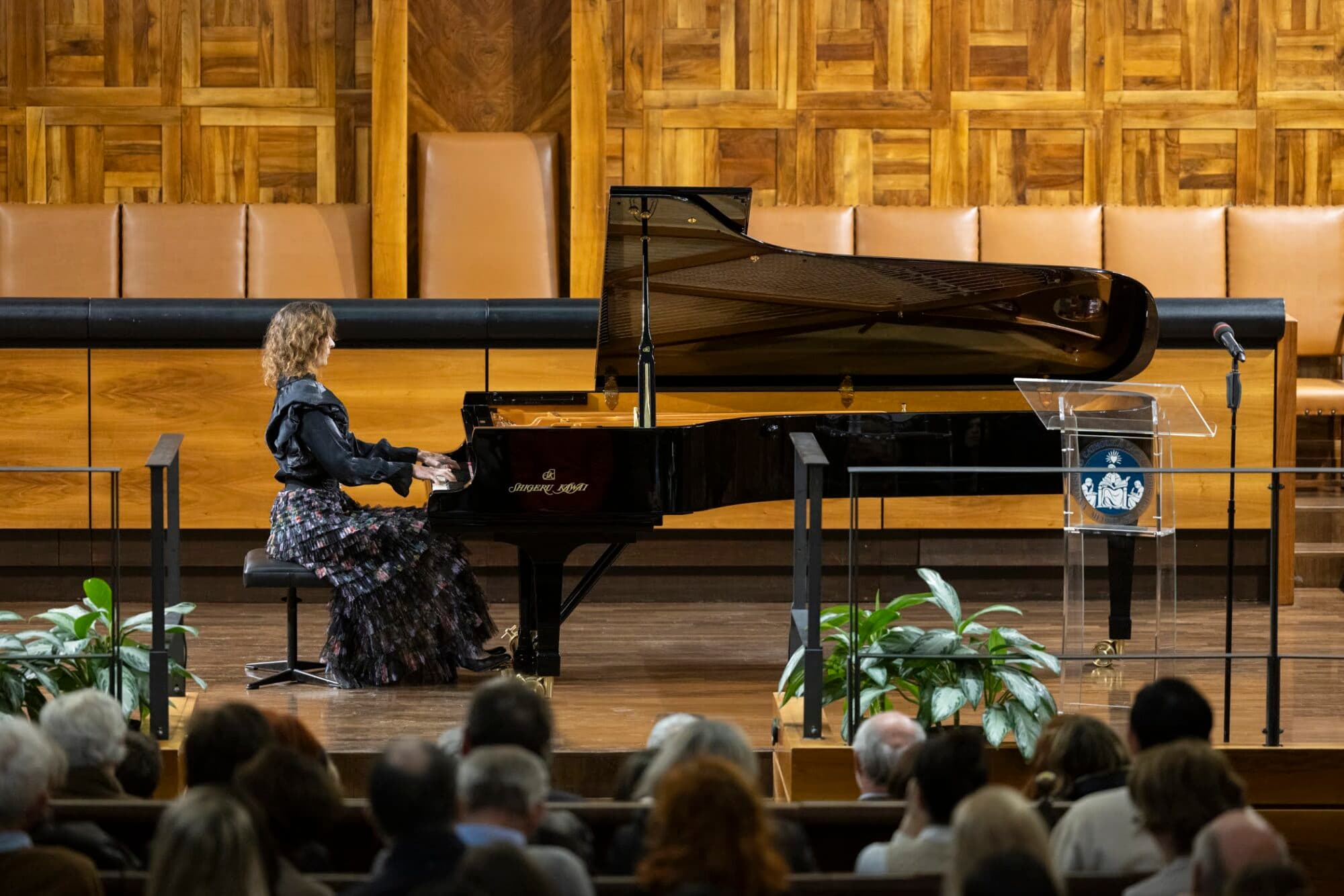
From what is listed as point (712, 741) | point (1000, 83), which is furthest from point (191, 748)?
point (1000, 83)

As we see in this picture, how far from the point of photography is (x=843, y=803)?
120 inches

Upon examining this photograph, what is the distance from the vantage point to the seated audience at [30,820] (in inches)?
99.0

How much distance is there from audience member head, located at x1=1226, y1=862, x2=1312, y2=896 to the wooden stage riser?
4394mm

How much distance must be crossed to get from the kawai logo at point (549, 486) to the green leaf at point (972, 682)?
1166 mm

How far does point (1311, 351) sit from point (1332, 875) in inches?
160

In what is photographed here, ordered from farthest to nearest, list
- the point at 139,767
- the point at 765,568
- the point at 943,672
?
the point at 765,568 < the point at 943,672 < the point at 139,767

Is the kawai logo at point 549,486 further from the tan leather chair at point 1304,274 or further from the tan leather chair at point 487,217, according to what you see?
the tan leather chair at point 1304,274

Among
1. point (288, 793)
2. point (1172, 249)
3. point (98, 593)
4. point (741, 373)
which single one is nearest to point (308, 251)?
point (741, 373)

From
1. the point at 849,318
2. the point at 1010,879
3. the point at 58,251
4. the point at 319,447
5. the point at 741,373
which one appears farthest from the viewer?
the point at 58,251

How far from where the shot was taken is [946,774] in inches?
108

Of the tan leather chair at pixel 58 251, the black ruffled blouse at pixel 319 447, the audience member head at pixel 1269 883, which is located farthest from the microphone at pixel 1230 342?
the tan leather chair at pixel 58 251

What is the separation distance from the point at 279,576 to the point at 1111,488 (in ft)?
7.59

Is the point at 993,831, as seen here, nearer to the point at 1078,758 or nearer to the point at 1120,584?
the point at 1078,758

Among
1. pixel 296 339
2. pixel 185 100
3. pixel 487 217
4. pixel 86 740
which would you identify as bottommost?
pixel 86 740
